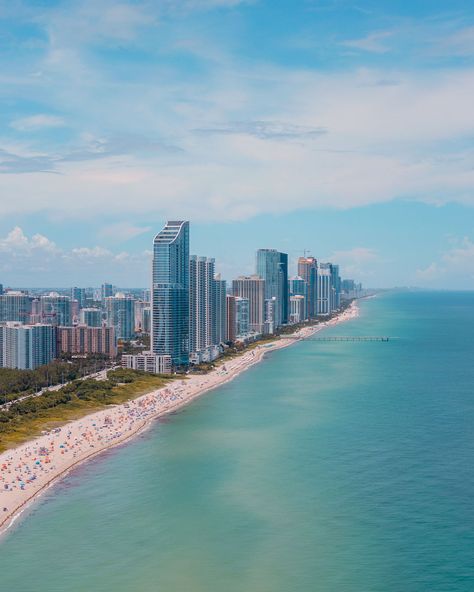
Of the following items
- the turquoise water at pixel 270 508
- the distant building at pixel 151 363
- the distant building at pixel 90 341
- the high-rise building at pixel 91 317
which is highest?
the high-rise building at pixel 91 317

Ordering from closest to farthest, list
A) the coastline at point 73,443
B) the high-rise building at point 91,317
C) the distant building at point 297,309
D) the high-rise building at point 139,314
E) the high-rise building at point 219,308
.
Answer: the coastline at point 73,443 → the high-rise building at point 219,308 → the high-rise building at point 91,317 → the high-rise building at point 139,314 → the distant building at point 297,309

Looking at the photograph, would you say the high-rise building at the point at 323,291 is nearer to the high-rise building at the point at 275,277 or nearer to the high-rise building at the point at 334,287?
the high-rise building at the point at 334,287

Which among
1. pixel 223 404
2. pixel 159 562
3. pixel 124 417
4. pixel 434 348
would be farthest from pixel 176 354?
pixel 159 562

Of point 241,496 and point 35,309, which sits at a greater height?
point 35,309

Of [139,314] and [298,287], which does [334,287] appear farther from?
[139,314]

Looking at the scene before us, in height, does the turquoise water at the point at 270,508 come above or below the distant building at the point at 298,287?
below

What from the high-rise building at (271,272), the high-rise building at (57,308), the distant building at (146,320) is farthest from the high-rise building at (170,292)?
the high-rise building at (271,272)

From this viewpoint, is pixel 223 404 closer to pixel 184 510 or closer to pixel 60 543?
pixel 184 510
